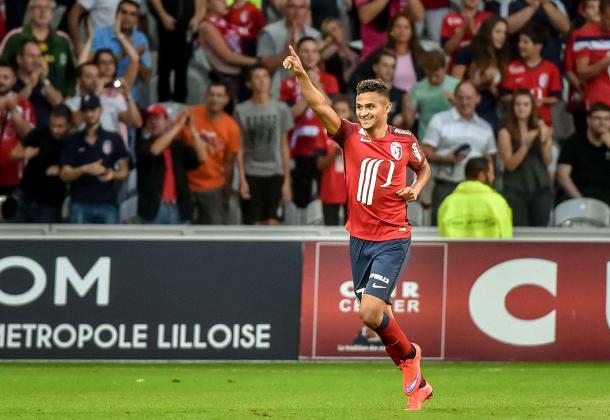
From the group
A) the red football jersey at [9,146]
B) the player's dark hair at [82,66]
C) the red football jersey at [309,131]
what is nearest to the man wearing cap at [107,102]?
the player's dark hair at [82,66]

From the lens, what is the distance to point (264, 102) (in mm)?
15078

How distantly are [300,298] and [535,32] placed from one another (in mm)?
5238

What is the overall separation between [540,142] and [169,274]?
521 cm

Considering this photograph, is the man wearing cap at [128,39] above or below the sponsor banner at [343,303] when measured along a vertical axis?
above

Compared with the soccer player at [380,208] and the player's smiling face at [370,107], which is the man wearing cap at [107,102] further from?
the player's smiling face at [370,107]

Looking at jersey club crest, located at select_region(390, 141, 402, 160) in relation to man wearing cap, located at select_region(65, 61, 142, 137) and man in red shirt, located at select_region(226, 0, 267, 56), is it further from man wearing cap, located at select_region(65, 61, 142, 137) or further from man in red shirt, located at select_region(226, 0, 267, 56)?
man in red shirt, located at select_region(226, 0, 267, 56)

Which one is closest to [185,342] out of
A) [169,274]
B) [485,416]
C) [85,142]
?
[169,274]

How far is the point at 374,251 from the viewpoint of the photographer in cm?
870

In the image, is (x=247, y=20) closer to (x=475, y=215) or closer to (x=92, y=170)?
(x=92, y=170)

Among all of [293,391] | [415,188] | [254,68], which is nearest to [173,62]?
[254,68]

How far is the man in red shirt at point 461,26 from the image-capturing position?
1566cm

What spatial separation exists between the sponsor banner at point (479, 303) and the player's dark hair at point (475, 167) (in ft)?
3.27

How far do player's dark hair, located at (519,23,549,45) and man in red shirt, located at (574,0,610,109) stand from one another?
43 cm

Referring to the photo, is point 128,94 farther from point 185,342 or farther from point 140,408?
point 140,408
